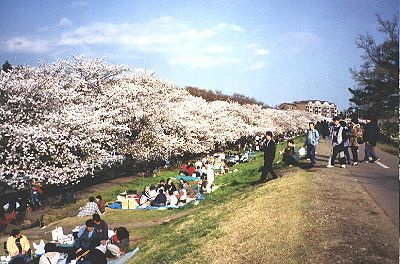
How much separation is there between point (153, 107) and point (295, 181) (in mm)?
21494

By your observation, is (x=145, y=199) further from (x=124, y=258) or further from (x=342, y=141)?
(x=342, y=141)

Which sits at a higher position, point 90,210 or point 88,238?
point 88,238

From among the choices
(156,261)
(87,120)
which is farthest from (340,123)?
(87,120)

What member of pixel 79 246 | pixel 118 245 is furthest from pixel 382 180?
pixel 79 246

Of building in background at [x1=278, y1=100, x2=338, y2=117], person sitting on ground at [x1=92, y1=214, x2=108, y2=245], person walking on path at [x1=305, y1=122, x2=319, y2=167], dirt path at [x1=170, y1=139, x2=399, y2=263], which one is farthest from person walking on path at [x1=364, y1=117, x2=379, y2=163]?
building in background at [x1=278, y1=100, x2=338, y2=117]

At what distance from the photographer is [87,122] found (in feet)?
70.7

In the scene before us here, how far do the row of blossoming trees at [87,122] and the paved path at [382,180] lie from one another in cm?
1464

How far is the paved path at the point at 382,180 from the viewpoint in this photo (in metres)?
9.25

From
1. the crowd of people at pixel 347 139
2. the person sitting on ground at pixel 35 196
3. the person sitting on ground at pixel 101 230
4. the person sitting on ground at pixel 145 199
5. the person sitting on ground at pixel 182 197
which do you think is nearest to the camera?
the person sitting on ground at pixel 101 230

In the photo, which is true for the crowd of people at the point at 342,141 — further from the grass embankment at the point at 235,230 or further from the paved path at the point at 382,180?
the grass embankment at the point at 235,230

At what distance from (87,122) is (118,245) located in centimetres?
1195

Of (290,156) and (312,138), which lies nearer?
(312,138)

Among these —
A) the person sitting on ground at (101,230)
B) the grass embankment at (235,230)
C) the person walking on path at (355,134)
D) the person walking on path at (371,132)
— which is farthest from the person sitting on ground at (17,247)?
the person walking on path at (371,132)

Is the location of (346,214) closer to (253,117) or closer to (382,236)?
(382,236)
